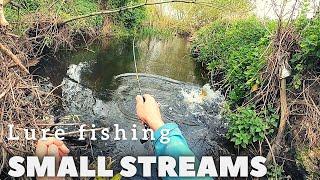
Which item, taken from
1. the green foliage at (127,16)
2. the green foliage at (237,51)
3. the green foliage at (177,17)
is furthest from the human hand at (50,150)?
the green foliage at (177,17)

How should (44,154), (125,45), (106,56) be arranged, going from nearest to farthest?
(44,154) < (106,56) < (125,45)

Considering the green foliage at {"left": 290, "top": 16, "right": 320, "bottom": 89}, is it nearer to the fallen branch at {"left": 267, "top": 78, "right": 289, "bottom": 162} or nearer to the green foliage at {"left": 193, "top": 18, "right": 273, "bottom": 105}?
the fallen branch at {"left": 267, "top": 78, "right": 289, "bottom": 162}

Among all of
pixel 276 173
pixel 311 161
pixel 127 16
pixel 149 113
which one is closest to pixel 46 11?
pixel 276 173

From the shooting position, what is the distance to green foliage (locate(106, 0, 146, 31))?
2090cm

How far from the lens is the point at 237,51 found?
972 cm

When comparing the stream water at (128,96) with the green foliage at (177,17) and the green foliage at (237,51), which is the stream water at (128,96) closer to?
the green foliage at (237,51)

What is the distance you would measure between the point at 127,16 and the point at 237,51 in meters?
13.1

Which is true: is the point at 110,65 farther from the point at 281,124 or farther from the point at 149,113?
the point at 149,113

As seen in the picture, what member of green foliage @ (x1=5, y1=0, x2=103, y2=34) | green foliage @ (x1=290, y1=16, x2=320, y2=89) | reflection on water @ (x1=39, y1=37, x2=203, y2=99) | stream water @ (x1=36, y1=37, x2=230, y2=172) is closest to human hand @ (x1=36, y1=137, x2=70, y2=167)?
stream water @ (x1=36, y1=37, x2=230, y2=172)

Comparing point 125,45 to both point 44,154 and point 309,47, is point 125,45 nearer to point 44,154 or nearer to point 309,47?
point 309,47

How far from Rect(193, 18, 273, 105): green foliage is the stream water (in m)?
0.71

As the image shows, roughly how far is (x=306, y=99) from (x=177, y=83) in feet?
17.0

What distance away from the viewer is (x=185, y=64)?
14.4 m

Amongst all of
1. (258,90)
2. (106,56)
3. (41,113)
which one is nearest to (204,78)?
(106,56)
